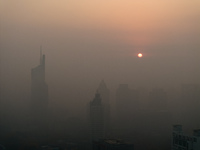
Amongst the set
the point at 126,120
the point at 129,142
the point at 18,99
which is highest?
the point at 18,99

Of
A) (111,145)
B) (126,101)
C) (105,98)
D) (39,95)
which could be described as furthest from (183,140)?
(39,95)

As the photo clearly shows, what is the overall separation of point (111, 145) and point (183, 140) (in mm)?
685

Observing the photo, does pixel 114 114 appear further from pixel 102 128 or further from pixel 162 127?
pixel 162 127

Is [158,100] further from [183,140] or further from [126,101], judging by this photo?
[183,140]

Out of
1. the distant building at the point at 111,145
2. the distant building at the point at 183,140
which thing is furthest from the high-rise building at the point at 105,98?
the distant building at the point at 183,140

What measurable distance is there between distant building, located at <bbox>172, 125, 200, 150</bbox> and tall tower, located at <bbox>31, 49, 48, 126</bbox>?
55.8 inches

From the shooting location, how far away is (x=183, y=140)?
2.96 meters

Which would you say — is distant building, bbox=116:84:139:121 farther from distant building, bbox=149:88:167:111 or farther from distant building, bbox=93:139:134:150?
distant building, bbox=93:139:134:150

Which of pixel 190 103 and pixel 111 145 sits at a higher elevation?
pixel 190 103

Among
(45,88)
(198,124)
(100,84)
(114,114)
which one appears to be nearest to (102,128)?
(114,114)

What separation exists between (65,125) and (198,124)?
1483 millimetres

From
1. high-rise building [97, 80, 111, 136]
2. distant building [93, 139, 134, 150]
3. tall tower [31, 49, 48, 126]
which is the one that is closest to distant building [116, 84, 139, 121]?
high-rise building [97, 80, 111, 136]

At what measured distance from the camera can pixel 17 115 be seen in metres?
3.48

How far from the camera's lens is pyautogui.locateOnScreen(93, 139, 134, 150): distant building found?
10.0 ft
